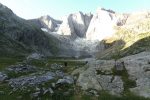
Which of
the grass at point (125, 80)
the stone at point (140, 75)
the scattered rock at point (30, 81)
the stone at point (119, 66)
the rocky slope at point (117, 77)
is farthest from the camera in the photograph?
the stone at point (119, 66)

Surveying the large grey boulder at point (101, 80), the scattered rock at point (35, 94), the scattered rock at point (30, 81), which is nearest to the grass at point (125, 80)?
the large grey boulder at point (101, 80)

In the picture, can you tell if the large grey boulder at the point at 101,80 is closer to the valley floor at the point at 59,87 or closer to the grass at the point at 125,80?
the valley floor at the point at 59,87

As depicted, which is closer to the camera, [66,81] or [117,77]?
[66,81]

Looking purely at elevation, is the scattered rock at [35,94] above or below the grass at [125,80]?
below

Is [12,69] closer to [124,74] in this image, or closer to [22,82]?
[22,82]

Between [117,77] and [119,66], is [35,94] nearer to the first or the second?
[117,77]

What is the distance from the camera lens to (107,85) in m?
58.3

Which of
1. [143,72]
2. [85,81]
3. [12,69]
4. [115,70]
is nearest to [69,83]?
[85,81]

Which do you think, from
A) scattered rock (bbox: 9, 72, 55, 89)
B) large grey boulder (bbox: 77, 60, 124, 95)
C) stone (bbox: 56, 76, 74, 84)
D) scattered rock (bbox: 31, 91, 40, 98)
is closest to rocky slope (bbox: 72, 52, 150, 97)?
large grey boulder (bbox: 77, 60, 124, 95)

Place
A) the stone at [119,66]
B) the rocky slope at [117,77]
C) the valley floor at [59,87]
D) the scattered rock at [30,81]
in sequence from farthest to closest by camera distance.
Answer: the stone at [119,66]
the scattered rock at [30,81]
the rocky slope at [117,77]
the valley floor at [59,87]

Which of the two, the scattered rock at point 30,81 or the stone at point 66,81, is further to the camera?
the scattered rock at point 30,81

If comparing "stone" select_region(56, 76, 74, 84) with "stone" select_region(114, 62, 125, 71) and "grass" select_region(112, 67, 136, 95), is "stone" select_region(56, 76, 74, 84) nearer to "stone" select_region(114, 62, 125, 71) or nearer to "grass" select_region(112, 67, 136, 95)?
"grass" select_region(112, 67, 136, 95)

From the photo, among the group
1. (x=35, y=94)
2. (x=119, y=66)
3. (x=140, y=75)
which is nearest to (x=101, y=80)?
(x=119, y=66)

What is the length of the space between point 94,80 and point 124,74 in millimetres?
7620
